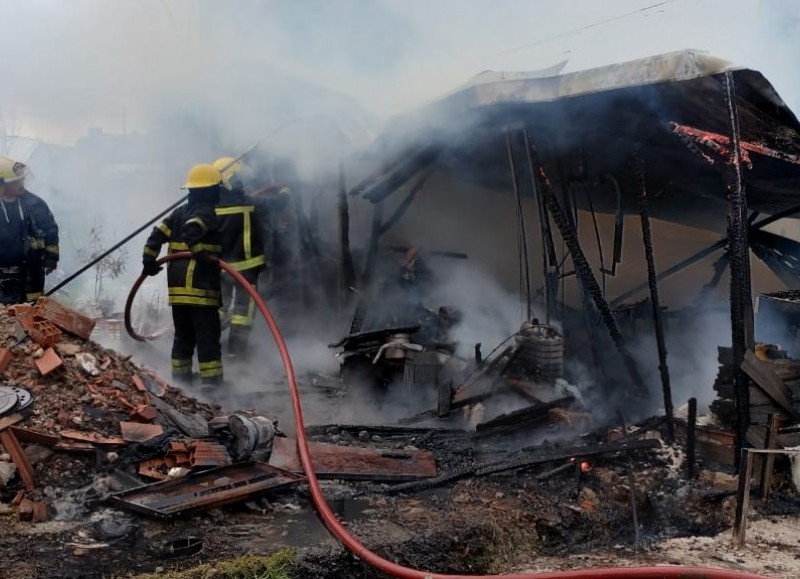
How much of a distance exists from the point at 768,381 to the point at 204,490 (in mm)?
3702

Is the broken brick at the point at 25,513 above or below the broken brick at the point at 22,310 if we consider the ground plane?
below

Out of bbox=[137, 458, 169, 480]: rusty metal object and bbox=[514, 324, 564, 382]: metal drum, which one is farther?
bbox=[514, 324, 564, 382]: metal drum

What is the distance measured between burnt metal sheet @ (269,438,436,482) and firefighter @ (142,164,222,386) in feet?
6.39

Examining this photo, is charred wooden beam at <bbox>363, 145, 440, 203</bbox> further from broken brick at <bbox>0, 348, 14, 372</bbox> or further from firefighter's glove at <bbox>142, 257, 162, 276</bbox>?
broken brick at <bbox>0, 348, 14, 372</bbox>

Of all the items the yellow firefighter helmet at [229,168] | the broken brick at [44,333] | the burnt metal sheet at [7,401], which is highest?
the yellow firefighter helmet at [229,168]

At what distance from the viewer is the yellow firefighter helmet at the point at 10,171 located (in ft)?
21.9

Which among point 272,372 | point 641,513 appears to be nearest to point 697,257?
point 641,513

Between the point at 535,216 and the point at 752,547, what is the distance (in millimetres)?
5386

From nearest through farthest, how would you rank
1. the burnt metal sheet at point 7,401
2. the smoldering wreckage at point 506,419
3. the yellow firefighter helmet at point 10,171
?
the smoldering wreckage at point 506,419 < the burnt metal sheet at point 7,401 < the yellow firefighter helmet at point 10,171

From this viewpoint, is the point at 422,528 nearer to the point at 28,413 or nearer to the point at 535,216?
the point at 28,413

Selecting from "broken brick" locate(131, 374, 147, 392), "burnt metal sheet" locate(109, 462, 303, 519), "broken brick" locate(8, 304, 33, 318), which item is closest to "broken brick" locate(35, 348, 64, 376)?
"broken brick" locate(8, 304, 33, 318)

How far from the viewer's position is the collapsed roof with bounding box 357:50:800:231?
4.52 m

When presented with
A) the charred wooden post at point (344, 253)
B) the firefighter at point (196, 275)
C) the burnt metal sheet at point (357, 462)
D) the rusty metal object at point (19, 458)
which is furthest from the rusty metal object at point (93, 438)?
the charred wooden post at point (344, 253)

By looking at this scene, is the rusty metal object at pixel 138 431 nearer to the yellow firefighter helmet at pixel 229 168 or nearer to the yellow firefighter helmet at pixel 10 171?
the yellow firefighter helmet at pixel 10 171
